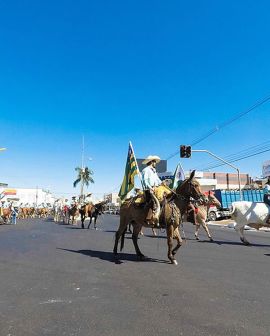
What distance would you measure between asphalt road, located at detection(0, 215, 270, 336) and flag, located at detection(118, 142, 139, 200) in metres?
3.04

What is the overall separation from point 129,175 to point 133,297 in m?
7.17

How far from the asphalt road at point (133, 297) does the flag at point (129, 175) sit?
3.04m

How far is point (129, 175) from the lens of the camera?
1302cm

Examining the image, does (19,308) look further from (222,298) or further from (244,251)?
(244,251)

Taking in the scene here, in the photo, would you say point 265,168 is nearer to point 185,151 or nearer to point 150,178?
point 185,151

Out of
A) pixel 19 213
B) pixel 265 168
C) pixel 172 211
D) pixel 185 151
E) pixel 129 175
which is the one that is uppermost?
pixel 265 168

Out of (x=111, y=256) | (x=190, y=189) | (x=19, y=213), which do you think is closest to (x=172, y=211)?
(x=190, y=189)

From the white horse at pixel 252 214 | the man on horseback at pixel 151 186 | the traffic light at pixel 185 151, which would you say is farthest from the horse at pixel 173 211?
the traffic light at pixel 185 151

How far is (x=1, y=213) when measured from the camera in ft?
124

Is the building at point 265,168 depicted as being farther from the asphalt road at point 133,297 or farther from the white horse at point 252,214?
the asphalt road at point 133,297

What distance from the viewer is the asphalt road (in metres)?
4.68

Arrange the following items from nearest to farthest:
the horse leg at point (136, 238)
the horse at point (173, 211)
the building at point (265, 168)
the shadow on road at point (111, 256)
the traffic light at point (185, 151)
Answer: the horse at point (173, 211), the shadow on road at point (111, 256), the horse leg at point (136, 238), the traffic light at point (185, 151), the building at point (265, 168)

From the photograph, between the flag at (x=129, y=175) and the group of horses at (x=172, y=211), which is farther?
the flag at (x=129, y=175)

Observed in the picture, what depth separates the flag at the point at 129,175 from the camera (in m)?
12.8
